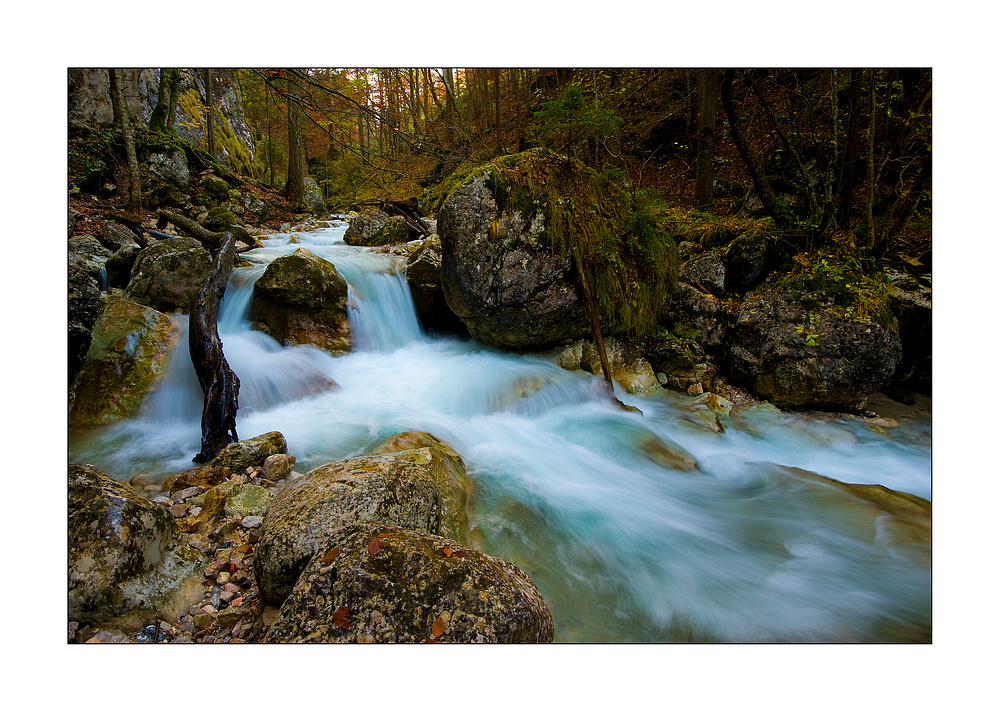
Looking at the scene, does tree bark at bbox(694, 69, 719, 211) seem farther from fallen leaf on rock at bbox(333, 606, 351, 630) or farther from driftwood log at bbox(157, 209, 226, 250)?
driftwood log at bbox(157, 209, 226, 250)

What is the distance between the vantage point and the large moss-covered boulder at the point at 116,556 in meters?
1.72

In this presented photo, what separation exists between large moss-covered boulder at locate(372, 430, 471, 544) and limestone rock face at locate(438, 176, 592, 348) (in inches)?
71.3

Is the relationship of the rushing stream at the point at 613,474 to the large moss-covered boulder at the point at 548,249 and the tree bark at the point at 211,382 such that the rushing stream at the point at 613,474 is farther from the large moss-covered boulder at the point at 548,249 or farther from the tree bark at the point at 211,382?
the large moss-covered boulder at the point at 548,249

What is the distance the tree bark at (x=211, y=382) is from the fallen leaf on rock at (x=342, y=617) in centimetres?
211

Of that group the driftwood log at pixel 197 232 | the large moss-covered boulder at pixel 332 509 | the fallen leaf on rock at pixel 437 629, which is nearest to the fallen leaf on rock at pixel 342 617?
the fallen leaf on rock at pixel 437 629

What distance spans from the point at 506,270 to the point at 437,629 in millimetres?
3563

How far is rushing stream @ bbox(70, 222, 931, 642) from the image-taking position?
214 centimetres

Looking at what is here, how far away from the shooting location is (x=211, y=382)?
136 inches

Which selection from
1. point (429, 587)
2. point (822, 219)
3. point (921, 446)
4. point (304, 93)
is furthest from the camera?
point (822, 219)

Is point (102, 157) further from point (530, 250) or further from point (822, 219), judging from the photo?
point (822, 219)

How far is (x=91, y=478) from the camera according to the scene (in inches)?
77.5

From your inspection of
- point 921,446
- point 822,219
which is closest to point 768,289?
point 822,219

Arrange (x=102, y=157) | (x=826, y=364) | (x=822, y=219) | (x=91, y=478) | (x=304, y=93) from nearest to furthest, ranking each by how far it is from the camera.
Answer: (x=91, y=478)
(x=304, y=93)
(x=826, y=364)
(x=822, y=219)
(x=102, y=157)
